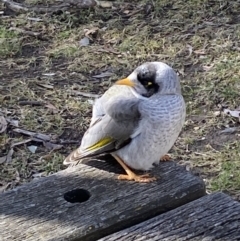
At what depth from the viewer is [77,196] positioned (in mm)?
3475

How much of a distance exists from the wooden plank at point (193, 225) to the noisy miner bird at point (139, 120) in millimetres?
395

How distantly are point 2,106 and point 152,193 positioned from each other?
2906mm

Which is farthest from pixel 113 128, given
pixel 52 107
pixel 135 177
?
pixel 52 107

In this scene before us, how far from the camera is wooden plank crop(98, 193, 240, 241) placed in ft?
10.2

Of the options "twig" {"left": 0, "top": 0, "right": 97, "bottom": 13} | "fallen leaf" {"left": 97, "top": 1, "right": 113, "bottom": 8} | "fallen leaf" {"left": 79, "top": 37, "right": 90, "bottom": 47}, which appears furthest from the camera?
"fallen leaf" {"left": 97, "top": 1, "right": 113, "bottom": 8}

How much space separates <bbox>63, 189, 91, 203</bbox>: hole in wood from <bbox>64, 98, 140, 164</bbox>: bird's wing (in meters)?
0.35

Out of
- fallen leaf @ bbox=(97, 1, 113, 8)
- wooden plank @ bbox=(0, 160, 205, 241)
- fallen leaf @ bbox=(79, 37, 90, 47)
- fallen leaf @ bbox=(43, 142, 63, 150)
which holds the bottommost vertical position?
fallen leaf @ bbox=(43, 142, 63, 150)

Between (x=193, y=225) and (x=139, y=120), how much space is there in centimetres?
78

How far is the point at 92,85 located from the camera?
6.43 meters

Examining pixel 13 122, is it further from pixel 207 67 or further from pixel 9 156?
pixel 207 67

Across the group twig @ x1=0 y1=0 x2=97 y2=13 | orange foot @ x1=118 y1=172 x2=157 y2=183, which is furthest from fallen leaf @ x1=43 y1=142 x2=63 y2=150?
twig @ x1=0 y1=0 x2=97 y2=13

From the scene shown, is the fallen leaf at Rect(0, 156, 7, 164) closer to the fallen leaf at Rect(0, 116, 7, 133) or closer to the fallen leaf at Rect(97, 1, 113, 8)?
the fallen leaf at Rect(0, 116, 7, 133)

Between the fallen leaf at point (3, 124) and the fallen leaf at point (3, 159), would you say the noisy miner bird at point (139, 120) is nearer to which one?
the fallen leaf at point (3, 159)

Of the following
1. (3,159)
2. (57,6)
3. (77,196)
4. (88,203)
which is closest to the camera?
(88,203)
